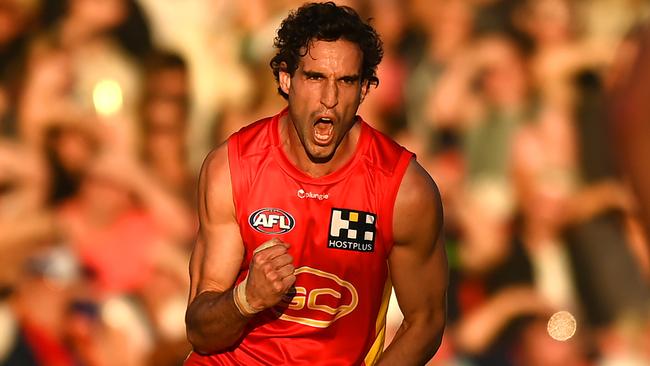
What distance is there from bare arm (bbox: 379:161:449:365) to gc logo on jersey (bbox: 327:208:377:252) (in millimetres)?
94

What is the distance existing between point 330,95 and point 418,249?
681mm

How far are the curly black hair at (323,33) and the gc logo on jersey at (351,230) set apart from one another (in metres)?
0.49

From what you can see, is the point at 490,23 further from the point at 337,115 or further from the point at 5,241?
the point at 337,115

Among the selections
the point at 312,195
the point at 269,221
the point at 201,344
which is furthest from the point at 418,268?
the point at 201,344

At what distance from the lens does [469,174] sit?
8227mm

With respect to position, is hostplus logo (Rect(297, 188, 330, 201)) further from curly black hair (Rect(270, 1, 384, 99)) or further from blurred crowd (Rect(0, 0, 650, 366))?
blurred crowd (Rect(0, 0, 650, 366))

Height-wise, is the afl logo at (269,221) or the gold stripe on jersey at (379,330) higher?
the afl logo at (269,221)

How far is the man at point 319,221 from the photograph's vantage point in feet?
13.5

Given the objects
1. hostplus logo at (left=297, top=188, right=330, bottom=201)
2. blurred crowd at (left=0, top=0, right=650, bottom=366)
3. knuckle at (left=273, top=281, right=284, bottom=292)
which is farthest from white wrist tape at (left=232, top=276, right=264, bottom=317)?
blurred crowd at (left=0, top=0, right=650, bottom=366)

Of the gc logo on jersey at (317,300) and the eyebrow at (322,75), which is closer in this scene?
the eyebrow at (322,75)

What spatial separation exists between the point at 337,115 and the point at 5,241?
442 cm

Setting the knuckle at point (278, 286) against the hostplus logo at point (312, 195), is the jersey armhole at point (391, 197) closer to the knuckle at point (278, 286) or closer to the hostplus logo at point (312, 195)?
the hostplus logo at point (312, 195)

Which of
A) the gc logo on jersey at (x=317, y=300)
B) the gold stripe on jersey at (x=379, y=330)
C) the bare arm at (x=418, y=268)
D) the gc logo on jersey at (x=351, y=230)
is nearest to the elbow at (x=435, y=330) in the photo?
the bare arm at (x=418, y=268)

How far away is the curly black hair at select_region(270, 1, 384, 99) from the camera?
4137mm
